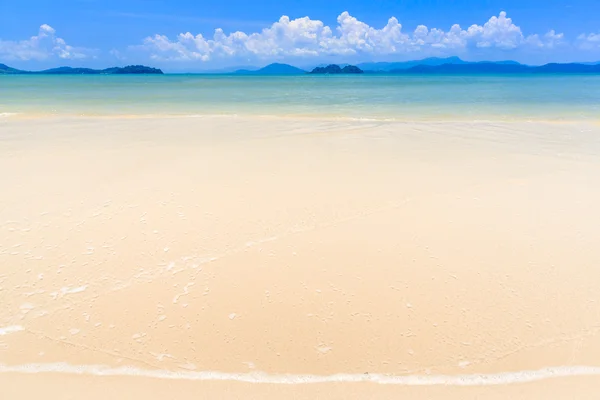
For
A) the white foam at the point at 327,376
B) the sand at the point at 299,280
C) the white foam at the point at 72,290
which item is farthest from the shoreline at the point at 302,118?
the white foam at the point at 327,376

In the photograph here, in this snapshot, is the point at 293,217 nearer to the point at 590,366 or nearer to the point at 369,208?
the point at 369,208

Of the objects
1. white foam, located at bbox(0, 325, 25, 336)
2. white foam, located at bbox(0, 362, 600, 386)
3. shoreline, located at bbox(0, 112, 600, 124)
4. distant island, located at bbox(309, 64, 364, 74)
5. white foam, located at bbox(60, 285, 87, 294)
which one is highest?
distant island, located at bbox(309, 64, 364, 74)

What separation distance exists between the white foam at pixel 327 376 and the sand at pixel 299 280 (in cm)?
1

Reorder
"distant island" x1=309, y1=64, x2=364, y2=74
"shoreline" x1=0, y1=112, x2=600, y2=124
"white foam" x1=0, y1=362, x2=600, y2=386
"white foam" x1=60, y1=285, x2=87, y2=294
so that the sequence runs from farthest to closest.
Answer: "distant island" x1=309, y1=64, x2=364, y2=74
"shoreline" x1=0, y1=112, x2=600, y2=124
"white foam" x1=60, y1=285, x2=87, y2=294
"white foam" x1=0, y1=362, x2=600, y2=386

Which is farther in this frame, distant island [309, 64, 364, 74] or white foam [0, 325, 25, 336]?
distant island [309, 64, 364, 74]

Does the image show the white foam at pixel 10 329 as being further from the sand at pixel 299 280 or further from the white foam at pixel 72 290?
the white foam at pixel 72 290

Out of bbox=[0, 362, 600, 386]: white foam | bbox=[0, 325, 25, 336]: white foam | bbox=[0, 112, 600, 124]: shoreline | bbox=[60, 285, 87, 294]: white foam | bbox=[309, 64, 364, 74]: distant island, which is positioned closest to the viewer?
bbox=[0, 362, 600, 386]: white foam

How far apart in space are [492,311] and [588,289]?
102 centimetres

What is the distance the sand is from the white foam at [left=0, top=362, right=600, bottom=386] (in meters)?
0.01

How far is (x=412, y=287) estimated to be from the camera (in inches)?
145

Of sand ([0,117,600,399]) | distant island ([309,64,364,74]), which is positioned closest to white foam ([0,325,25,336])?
sand ([0,117,600,399])

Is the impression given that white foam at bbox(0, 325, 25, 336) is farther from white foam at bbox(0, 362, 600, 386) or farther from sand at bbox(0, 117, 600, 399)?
white foam at bbox(0, 362, 600, 386)

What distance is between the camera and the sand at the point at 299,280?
9.03ft

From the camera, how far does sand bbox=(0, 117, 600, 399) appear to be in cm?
275
